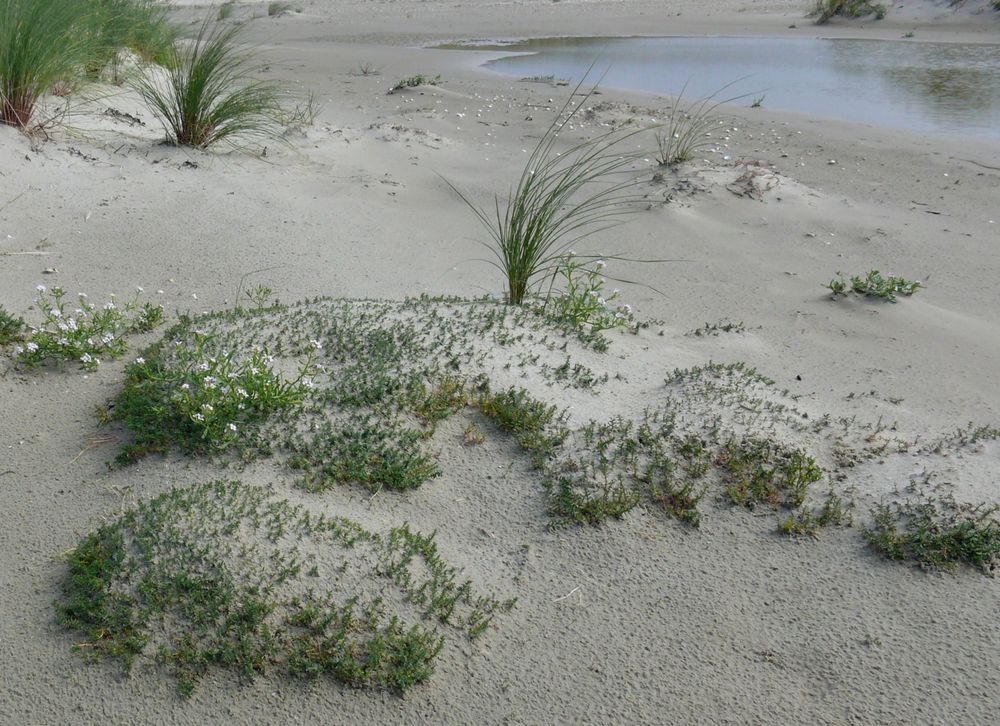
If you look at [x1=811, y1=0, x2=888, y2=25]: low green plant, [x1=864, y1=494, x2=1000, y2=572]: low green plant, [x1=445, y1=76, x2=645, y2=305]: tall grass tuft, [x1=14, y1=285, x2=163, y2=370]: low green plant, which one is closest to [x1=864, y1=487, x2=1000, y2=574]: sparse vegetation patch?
[x1=864, y1=494, x2=1000, y2=572]: low green plant

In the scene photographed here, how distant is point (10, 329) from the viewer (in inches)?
177

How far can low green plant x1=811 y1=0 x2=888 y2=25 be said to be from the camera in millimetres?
20611

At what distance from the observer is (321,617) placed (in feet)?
9.66

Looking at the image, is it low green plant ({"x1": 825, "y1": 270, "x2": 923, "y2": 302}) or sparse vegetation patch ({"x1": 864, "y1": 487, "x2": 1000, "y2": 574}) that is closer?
sparse vegetation patch ({"x1": 864, "y1": 487, "x2": 1000, "y2": 574})

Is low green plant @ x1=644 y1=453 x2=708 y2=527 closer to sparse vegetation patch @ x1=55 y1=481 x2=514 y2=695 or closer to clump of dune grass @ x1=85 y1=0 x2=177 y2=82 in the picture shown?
sparse vegetation patch @ x1=55 y1=481 x2=514 y2=695

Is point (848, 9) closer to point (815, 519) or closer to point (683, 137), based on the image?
point (683, 137)

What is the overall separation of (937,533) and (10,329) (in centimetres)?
421

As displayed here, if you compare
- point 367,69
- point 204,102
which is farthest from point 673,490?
point 367,69

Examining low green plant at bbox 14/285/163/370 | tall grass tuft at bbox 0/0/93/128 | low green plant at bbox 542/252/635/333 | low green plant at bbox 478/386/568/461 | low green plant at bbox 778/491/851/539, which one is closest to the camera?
low green plant at bbox 778/491/851/539

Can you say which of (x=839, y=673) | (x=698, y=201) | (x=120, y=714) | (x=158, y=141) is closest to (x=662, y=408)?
(x=839, y=673)

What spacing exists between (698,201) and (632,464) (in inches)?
174

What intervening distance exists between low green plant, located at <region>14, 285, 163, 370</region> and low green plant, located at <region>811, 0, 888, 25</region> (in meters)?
20.1

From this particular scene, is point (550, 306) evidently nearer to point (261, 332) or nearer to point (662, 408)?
point (662, 408)

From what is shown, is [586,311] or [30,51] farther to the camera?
[30,51]
